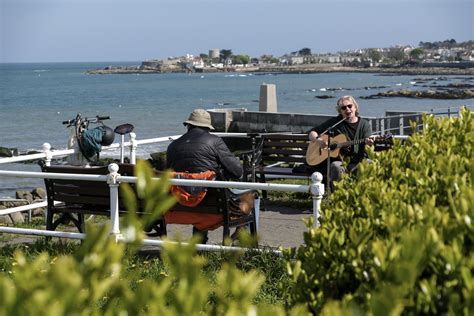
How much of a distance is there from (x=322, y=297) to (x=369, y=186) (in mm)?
979

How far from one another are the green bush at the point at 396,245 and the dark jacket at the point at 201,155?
396 cm

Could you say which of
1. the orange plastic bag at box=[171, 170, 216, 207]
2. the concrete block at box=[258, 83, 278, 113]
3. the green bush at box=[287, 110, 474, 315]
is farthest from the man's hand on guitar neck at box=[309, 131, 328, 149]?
the concrete block at box=[258, 83, 278, 113]

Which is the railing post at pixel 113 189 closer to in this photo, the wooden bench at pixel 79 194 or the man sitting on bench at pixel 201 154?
the wooden bench at pixel 79 194

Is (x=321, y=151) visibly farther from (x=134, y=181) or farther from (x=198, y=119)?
(x=134, y=181)

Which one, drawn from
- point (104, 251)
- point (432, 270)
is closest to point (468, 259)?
point (432, 270)

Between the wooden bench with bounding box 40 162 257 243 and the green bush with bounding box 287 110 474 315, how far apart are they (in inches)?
139

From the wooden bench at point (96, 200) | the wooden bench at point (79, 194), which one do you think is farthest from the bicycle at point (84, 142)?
the wooden bench at point (79, 194)

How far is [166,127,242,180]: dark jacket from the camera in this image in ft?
26.7

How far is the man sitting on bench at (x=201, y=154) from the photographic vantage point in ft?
26.7

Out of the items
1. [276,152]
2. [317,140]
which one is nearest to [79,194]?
[317,140]

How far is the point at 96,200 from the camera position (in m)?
8.29

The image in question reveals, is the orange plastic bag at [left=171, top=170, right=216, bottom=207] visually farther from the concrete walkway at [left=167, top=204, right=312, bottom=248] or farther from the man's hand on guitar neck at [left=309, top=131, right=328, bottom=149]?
the man's hand on guitar neck at [left=309, top=131, right=328, bottom=149]

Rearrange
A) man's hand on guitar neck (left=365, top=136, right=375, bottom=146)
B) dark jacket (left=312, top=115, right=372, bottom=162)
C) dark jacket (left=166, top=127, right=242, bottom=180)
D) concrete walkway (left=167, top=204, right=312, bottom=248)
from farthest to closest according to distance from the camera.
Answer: dark jacket (left=312, top=115, right=372, bottom=162)
man's hand on guitar neck (left=365, top=136, right=375, bottom=146)
concrete walkway (left=167, top=204, right=312, bottom=248)
dark jacket (left=166, top=127, right=242, bottom=180)

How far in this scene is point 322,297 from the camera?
2.81 metres
